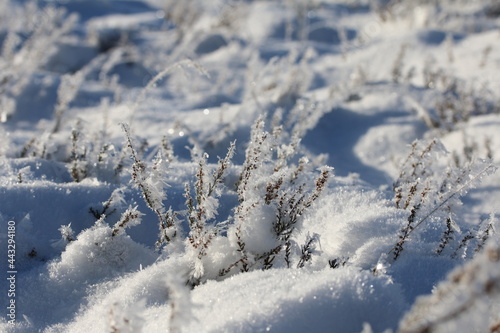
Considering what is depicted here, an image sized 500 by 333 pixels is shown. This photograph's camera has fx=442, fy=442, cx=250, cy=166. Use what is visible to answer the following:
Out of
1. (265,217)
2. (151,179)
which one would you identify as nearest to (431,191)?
Answer: (265,217)

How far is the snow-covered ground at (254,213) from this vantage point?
1.25 metres

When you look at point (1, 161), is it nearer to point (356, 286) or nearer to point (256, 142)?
point (256, 142)

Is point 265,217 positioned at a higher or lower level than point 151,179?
lower

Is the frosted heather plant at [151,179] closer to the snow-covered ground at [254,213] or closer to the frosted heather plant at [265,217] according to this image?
the snow-covered ground at [254,213]

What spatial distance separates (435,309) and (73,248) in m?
1.42

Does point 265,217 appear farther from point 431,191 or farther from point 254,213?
point 431,191

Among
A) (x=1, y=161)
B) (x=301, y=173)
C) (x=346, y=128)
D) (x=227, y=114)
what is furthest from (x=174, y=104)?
(x=301, y=173)

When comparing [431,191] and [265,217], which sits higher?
[431,191]

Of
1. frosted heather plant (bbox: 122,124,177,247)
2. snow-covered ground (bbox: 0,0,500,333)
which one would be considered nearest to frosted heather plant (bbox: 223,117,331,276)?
snow-covered ground (bbox: 0,0,500,333)

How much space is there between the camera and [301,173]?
1.99 m

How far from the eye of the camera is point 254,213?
5.32 feet

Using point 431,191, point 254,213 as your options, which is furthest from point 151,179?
point 431,191

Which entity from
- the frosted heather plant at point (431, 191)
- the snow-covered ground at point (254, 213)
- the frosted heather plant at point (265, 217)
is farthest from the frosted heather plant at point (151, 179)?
the frosted heather plant at point (431, 191)

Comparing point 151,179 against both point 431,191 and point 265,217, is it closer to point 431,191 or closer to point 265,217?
point 265,217
